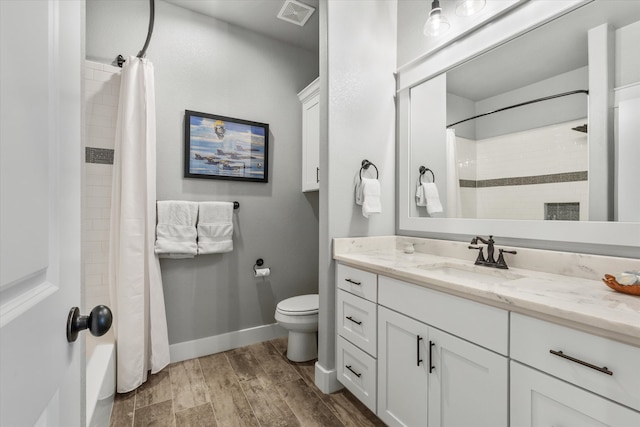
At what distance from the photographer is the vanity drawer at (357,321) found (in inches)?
60.9

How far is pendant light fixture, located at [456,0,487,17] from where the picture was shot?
1563 millimetres

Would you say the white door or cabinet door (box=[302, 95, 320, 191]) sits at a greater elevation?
cabinet door (box=[302, 95, 320, 191])

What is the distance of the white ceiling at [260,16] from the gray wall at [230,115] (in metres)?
0.06

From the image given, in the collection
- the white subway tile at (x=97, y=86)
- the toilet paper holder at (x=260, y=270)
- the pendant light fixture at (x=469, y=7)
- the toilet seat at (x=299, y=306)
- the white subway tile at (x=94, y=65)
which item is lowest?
the toilet seat at (x=299, y=306)

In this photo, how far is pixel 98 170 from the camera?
2.00 meters

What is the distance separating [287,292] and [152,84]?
2.00 m

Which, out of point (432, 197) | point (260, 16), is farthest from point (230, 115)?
point (432, 197)

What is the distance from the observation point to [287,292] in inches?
109

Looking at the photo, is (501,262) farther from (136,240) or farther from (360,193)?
(136,240)

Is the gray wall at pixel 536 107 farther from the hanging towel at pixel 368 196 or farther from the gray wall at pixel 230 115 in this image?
the gray wall at pixel 230 115

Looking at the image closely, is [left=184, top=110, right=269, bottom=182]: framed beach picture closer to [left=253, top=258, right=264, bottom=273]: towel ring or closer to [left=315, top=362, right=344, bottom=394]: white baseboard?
[left=253, top=258, right=264, bottom=273]: towel ring

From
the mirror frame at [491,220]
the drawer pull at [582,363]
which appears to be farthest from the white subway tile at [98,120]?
the drawer pull at [582,363]

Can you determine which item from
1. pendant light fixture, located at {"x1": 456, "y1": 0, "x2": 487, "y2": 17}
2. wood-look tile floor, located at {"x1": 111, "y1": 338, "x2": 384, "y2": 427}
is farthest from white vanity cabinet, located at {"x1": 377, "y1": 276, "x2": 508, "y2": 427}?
pendant light fixture, located at {"x1": 456, "y1": 0, "x2": 487, "y2": 17}

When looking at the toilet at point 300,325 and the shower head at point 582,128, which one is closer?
the shower head at point 582,128
